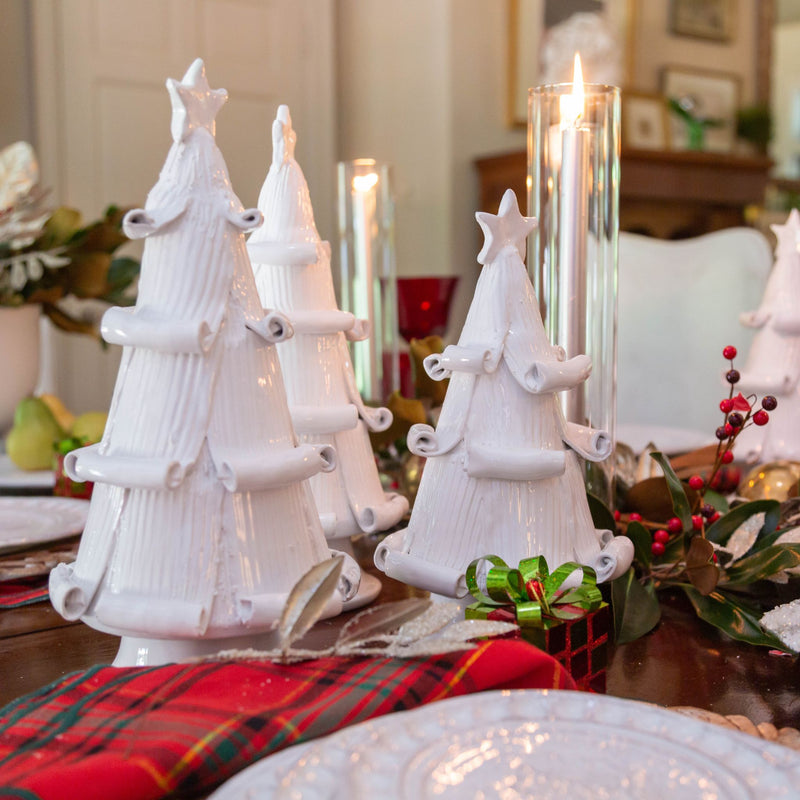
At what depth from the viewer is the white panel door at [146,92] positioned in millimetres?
2926

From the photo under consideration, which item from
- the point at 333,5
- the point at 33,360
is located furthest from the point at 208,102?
the point at 333,5

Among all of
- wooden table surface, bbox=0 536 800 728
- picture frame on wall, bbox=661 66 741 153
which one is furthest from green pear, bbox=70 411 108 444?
picture frame on wall, bbox=661 66 741 153

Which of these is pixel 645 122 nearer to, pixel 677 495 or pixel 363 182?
pixel 363 182

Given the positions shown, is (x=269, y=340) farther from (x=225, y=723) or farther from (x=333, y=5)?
(x=333, y=5)

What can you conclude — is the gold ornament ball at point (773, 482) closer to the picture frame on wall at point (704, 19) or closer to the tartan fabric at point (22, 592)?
the tartan fabric at point (22, 592)

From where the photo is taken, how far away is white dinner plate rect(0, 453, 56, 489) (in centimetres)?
101

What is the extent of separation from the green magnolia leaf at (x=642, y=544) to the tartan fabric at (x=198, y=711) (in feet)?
0.63

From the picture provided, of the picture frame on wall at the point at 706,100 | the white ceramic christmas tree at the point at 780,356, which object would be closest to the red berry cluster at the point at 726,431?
the white ceramic christmas tree at the point at 780,356

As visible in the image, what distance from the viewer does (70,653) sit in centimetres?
53

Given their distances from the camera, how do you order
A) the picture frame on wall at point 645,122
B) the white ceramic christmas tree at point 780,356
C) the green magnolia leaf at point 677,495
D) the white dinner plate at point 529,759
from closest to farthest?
1. the white dinner plate at point 529,759
2. the green magnolia leaf at point 677,495
3. the white ceramic christmas tree at point 780,356
4. the picture frame on wall at point 645,122

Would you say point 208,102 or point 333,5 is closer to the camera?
point 208,102

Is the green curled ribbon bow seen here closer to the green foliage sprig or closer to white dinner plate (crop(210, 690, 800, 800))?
white dinner plate (crop(210, 690, 800, 800))

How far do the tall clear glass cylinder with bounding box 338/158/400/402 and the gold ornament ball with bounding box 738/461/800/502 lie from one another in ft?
1.14

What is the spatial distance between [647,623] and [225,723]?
0.91 feet
